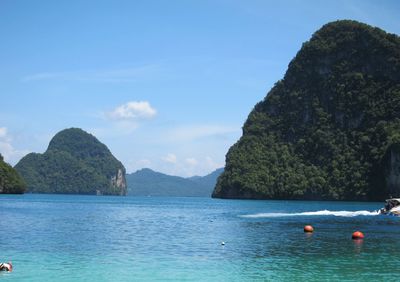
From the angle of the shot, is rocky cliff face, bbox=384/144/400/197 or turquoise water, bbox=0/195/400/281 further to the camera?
rocky cliff face, bbox=384/144/400/197

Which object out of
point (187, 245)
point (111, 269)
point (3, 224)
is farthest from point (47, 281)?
point (3, 224)

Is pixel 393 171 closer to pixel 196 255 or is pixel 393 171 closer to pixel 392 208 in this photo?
pixel 392 208

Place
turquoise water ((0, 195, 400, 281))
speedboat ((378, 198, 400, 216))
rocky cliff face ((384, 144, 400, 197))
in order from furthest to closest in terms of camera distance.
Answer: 1. rocky cliff face ((384, 144, 400, 197))
2. speedboat ((378, 198, 400, 216))
3. turquoise water ((0, 195, 400, 281))

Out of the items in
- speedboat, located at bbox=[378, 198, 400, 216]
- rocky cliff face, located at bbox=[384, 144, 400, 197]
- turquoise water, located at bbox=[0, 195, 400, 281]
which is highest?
rocky cliff face, located at bbox=[384, 144, 400, 197]

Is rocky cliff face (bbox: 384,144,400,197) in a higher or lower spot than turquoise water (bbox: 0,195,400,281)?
higher

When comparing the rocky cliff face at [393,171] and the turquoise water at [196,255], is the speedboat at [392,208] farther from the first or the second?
the rocky cliff face at [393,171]

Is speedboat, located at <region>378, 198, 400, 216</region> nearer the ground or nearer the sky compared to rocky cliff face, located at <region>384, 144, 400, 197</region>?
nearer the ground

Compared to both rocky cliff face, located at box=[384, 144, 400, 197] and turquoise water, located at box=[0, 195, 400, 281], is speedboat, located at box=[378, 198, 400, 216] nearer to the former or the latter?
turquoise water, located at box=[0, 195, 400, 281]

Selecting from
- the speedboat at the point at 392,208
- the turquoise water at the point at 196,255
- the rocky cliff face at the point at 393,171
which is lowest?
the turquoise water at the point at 196,255

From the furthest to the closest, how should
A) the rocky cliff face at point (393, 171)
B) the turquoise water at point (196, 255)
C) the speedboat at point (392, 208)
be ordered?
the rocky cliff face at point (393, 171) → the speedboat at point (392, 208) → the turquoise water at point (196, 255)

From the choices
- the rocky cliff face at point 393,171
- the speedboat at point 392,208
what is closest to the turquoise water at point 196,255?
the speedboat at point 392,208

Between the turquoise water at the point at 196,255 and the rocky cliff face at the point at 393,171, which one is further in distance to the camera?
the rocky cliff face at the point at 393,171

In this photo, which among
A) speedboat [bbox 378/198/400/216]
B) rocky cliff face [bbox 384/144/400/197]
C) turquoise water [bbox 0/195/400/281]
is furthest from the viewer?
rocky cliff face [bbox 384/144/400/197]

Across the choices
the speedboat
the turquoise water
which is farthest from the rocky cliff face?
the turquoise water
